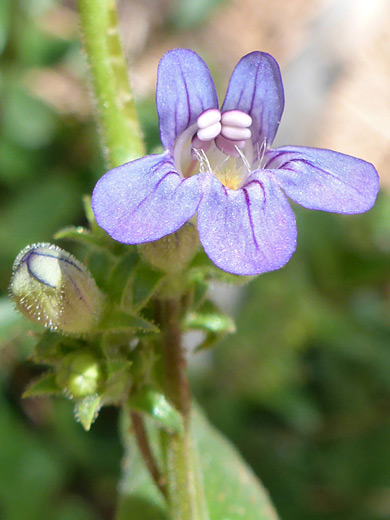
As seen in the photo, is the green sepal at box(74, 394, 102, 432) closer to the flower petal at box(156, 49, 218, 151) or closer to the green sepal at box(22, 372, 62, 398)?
the green sepal at box(22, 372, 62, 398)

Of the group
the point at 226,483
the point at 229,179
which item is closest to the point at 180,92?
the point at 229,179

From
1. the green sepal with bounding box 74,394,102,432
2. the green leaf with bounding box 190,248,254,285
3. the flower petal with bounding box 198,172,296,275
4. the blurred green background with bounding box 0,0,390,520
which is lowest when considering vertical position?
the blurred green background with bounding box 0,0,390,520

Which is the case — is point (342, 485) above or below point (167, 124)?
below

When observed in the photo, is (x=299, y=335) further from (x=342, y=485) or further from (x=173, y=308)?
(x=173, y=308)

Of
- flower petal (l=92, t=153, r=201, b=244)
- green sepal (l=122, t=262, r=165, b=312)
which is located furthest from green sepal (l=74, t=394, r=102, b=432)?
flower petal (l=92, t=153, r=201, b=244)

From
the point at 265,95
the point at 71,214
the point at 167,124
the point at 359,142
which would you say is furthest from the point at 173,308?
the point at 359,142

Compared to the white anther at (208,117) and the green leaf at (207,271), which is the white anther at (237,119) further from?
the green leaf at (207,271)

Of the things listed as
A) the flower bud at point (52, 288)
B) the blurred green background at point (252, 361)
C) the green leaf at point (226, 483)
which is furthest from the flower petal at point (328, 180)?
the blurred green background at point (252, 361)
